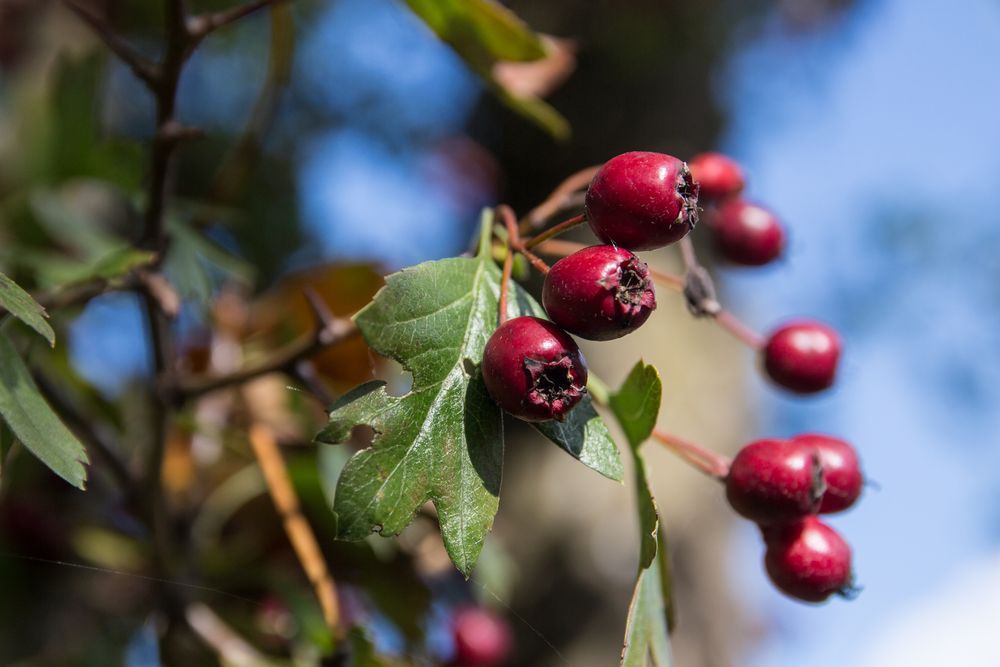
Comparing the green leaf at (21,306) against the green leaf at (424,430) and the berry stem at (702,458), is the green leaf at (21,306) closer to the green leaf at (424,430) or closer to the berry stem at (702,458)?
the green leaf at (424,430)

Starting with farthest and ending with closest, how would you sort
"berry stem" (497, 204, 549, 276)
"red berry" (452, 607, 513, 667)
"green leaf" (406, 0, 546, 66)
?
"red berry" (452, 607, 513, 667) < "green leaf" (406, 0, 546, 66) < "berry stem" (497, 204, 549, 276)

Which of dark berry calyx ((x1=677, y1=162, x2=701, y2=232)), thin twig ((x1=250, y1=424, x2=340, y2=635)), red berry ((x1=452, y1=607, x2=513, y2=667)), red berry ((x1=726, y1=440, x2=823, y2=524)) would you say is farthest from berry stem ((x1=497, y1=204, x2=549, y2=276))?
red berry ((x1=452, y1=607, x2=513, y2=667))

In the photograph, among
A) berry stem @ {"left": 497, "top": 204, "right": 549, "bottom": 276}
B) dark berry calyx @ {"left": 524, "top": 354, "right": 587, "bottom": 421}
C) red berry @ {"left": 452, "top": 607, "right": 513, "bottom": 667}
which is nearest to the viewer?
dark berry calyx @ {"left": 524, "top": 354, "right": 587, "bottom": 421}

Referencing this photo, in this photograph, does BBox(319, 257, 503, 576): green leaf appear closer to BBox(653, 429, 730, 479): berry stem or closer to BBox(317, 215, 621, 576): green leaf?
BBox(317, 215, 621, 576): green leaf

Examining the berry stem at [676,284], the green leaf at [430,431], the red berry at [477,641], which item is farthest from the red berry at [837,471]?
the red berry at [477,641]

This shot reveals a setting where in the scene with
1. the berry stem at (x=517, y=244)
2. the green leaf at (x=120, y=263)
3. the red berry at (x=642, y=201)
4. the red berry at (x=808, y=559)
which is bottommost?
the red berry at (x=808, y=559)

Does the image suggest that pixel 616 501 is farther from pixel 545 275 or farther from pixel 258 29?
pixel 258 29

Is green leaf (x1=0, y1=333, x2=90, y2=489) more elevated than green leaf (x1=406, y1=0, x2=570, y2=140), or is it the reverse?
green leaf (x1=406, y1=0, x2=570, y2=140)
